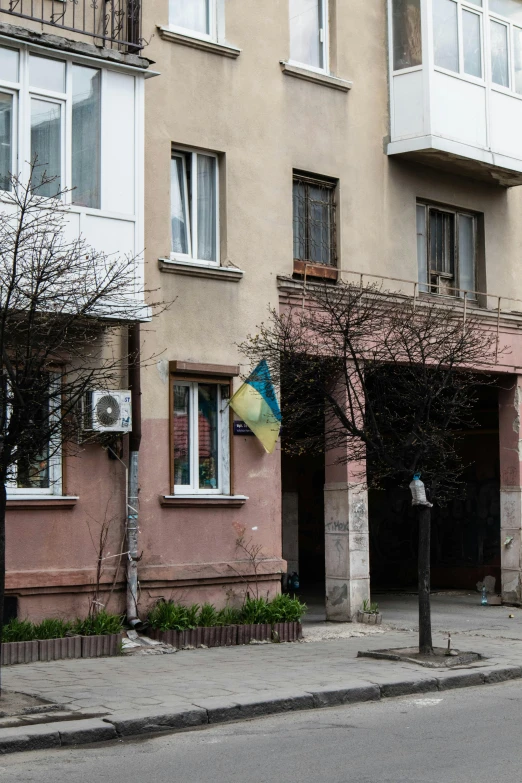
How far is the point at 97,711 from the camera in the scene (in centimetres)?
932

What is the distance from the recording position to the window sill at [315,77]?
1608 centimetres

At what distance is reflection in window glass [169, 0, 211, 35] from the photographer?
15.3 m

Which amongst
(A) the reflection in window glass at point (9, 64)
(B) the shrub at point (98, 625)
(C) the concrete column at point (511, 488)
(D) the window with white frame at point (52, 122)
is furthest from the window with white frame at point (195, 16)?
(B) the shrub at point (98, 625)

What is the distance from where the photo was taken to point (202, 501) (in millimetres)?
14523

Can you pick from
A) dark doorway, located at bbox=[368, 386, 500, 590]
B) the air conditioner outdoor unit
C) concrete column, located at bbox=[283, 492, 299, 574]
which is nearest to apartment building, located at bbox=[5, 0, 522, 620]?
the air conditioner outdoor unit

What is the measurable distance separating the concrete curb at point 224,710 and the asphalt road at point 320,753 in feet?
0.49

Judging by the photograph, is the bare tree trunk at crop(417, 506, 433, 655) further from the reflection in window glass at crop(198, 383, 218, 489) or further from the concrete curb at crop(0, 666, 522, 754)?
the reflection in window glass at crop(198, 383, 218, 489)

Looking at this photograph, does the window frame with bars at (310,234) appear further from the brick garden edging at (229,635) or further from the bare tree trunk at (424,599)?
the brick garden edging at (229,635)

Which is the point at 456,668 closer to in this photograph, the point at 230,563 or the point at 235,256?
the point at 230,563

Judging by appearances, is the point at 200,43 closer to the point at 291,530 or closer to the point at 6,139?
the point at 6,139

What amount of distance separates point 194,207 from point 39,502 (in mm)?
4641

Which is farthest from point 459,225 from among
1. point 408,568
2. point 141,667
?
point 141,667

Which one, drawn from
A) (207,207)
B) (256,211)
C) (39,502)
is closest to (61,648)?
(39,502)

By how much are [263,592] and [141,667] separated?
11.2 feet
